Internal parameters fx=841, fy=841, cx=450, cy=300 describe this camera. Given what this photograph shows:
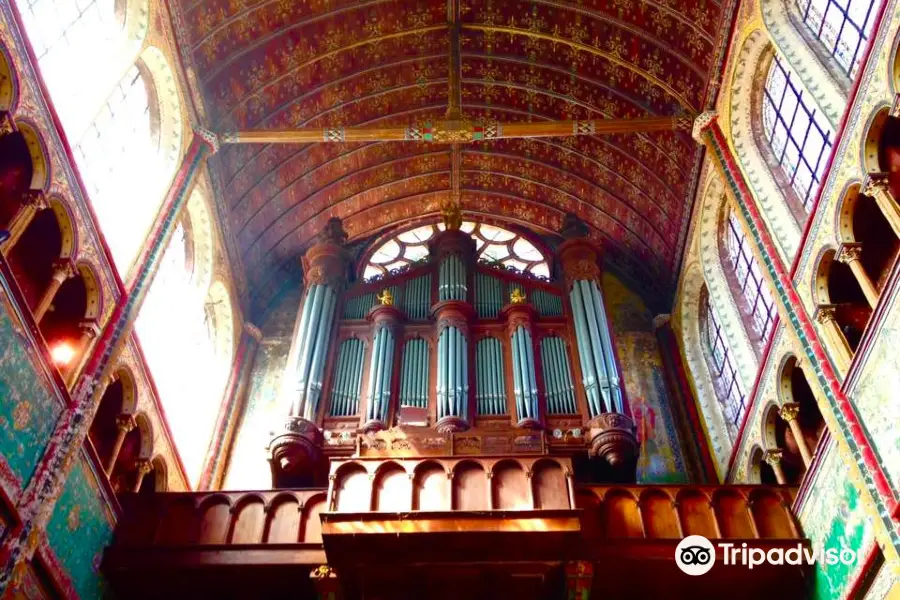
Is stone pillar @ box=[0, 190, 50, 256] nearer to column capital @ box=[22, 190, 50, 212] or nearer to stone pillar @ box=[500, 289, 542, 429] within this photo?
column capital @ box=[22, 190, 50, 212]

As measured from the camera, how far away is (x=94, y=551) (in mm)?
10578

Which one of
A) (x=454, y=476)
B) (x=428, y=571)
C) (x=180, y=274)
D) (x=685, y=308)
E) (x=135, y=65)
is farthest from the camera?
(x=685, y=308)

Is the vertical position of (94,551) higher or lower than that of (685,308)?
lower

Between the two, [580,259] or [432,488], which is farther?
[580,259]

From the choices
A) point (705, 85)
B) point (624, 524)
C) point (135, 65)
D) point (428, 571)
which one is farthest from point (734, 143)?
point (135, 65)

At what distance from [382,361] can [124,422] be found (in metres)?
4.52

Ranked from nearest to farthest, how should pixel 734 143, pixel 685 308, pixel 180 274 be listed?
pixel 734 143 → pixel 180 274 → pixel 685 308

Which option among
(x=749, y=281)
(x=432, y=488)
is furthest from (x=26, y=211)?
(x=749, y=281)

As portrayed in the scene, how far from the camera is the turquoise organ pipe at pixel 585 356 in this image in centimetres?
1341

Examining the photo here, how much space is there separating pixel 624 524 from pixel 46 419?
7.25 m

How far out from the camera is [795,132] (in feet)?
40.1

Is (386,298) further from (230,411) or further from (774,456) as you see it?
(774,456)

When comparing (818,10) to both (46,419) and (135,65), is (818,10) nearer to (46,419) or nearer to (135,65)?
(135,65)

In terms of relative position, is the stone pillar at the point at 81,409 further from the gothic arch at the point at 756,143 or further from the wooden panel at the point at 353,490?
the gothic arch at the point at 756,143
